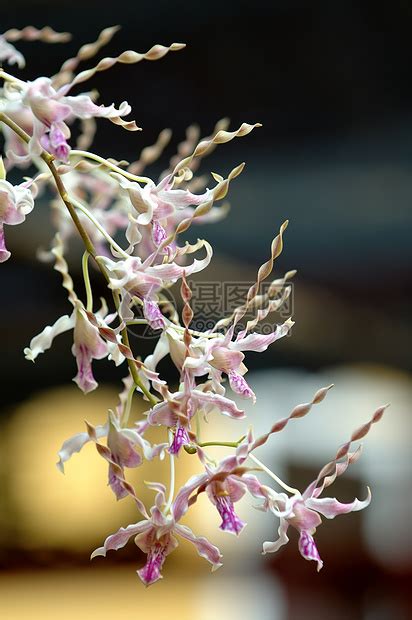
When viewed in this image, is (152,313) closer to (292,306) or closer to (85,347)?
(85,347)

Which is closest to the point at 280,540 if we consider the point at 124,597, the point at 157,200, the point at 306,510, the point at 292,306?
the point at 306,510

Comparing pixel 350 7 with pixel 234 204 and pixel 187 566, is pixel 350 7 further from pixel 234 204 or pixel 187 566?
pixel 187 566

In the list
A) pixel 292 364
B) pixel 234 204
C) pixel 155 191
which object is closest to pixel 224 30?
pixel 234 204

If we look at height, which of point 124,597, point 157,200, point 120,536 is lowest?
point 124,597

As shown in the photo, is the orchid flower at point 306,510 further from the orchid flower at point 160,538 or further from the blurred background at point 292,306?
the blurred background at point 292,306

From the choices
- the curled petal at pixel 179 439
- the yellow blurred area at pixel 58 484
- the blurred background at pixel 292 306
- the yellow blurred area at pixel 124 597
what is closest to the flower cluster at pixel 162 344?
the curled petal at pixel 179 439

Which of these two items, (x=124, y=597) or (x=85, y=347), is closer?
(x=85, y=347)
